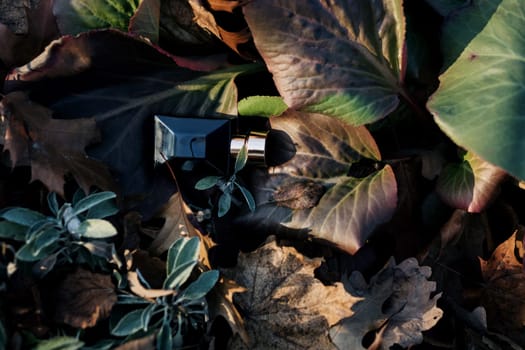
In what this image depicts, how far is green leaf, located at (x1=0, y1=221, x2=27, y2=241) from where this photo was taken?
976mm

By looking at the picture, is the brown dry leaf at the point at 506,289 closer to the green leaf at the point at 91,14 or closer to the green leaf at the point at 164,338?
the green leaf at the point at 164,338

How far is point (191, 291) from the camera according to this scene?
0.98m

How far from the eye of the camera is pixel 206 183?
43.9 inches

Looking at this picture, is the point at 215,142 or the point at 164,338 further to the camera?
the point at 215,142

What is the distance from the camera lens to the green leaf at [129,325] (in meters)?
0.94

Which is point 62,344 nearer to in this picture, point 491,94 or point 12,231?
point 12,231

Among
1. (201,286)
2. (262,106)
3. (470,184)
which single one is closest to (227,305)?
(201,286)

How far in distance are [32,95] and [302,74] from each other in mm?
474

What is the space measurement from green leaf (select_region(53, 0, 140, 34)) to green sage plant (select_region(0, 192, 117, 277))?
0.34 meters

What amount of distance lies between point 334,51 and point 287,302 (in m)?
0.45

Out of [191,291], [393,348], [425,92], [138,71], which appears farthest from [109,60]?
[393,348]

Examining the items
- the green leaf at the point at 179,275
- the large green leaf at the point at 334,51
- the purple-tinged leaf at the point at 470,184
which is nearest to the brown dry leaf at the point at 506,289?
the purple-tinged leaf at the point at 470,184

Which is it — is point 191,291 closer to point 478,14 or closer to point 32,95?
point 32,95

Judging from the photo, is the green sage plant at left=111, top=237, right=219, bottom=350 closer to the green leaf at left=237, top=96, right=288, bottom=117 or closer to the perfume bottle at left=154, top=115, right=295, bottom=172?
the perfume bottle at left=154, top=115, right=295, bottom=172
